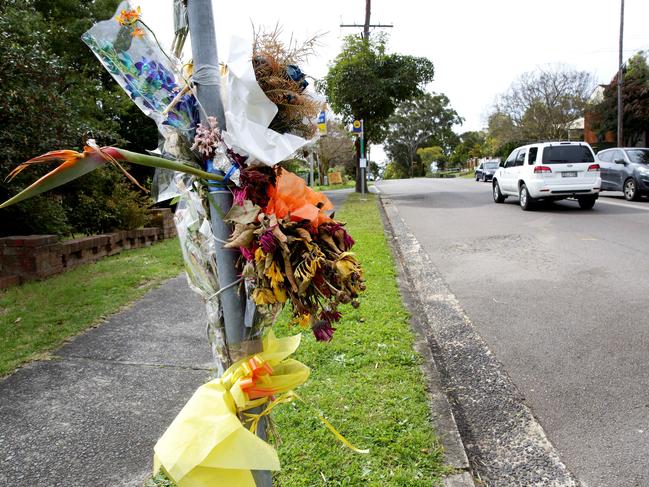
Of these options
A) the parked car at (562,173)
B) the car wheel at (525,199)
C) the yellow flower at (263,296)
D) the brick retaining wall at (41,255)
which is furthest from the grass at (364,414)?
the car wheel at (525,199)

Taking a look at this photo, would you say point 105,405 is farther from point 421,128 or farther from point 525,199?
point 421,128

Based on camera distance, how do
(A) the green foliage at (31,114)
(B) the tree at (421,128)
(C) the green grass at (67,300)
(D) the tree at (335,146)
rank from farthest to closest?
(B) the tree at (421,128), (D) the tree at (335,146), (A) the green foliage at (31,114), (C) the green grass at (67,300)

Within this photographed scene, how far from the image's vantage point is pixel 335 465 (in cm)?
A: 262

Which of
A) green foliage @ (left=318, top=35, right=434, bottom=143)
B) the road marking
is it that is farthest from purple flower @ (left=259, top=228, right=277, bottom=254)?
green foliage @ (left=318, top=35, right=434, bottom=143)

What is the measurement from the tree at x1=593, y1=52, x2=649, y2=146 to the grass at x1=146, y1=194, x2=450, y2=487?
32531mm

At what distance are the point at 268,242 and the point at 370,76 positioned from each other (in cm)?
2005

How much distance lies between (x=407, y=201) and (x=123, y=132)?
9885 mm

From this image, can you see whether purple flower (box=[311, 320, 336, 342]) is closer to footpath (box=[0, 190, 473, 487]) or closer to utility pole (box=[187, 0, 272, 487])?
utility pole (box=[187, 0, 272, 487])

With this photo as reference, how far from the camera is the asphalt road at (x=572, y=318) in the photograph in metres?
3.05

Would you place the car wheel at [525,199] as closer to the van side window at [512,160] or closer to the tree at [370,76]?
the van side window at [512,160]

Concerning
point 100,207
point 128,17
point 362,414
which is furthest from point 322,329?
point 100,207

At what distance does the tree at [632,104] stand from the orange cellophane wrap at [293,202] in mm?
34996

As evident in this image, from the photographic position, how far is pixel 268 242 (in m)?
1.36

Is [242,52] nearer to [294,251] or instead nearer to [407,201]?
[294,251]
